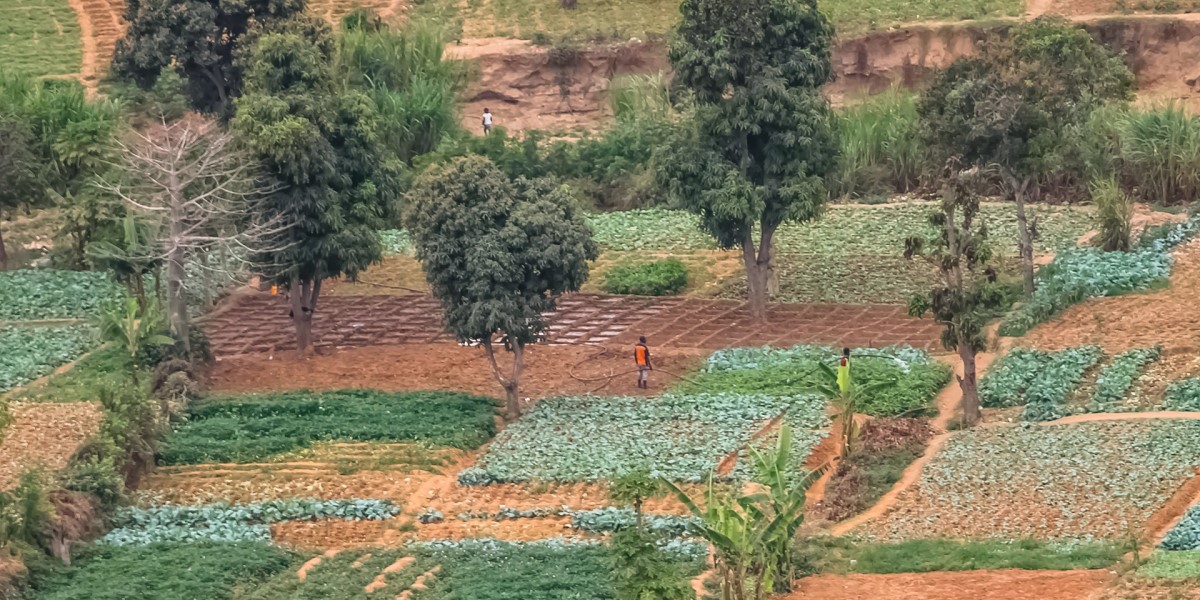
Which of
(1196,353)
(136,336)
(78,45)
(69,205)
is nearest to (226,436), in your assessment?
(136,336)

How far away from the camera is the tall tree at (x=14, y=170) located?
135 feet

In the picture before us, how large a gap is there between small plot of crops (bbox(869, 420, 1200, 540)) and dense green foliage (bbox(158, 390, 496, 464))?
7.62 m

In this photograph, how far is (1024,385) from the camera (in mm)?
30859

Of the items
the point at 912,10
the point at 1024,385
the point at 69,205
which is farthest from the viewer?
the point at 912,10

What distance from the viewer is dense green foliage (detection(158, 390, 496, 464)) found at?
30219mm

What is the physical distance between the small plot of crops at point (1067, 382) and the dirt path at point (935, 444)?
0.54 meters

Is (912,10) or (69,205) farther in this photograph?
(912,10)

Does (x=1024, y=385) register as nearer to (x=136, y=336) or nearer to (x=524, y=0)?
(x=136, y=336)

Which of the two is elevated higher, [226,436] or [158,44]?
[158,44]

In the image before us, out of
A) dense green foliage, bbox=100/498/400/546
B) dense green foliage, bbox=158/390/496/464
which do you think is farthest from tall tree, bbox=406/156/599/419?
dense green foliage, bbox=100/498/400/546

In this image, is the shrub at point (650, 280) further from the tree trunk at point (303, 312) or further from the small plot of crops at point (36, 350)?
the small plot of crops at point (36, 350)

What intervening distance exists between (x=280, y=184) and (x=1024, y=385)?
12.8 metres

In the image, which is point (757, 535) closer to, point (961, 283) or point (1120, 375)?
point (961, 283)

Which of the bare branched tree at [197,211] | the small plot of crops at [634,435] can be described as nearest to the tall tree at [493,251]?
the small plot of crops at [634,435]
